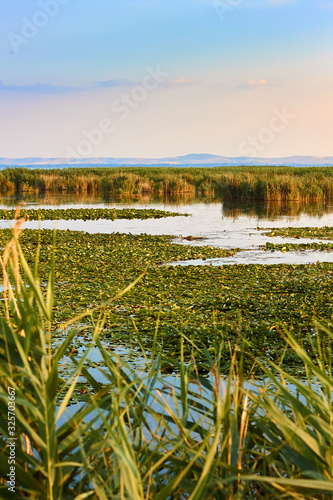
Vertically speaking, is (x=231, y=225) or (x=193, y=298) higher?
(x=231, y=225)

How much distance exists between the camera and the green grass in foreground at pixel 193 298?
20.5ft

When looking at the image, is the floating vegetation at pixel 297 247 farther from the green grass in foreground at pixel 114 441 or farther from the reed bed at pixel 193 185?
the reed bed at pixel 193 185

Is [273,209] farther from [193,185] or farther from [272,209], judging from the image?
[193,185]

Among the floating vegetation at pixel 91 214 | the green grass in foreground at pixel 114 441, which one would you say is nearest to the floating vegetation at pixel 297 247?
the floating vegetation at pixel 91 214

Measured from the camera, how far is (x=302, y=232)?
17.9m

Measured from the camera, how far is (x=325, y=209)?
2689 cm

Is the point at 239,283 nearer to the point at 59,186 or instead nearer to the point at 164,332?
the point at 164,332

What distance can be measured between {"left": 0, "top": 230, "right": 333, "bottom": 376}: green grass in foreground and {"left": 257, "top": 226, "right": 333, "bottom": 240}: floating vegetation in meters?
4.57

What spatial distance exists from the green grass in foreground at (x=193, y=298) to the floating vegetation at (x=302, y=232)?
4.57 metres

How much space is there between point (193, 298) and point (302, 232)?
34.1 ft

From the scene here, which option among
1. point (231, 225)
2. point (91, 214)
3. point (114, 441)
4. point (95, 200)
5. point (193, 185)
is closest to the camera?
point (114, 441)

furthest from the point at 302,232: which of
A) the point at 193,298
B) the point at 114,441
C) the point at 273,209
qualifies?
the point at 114,441

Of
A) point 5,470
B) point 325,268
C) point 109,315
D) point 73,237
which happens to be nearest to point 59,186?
point 73,237

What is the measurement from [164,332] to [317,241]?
10.7 metres
